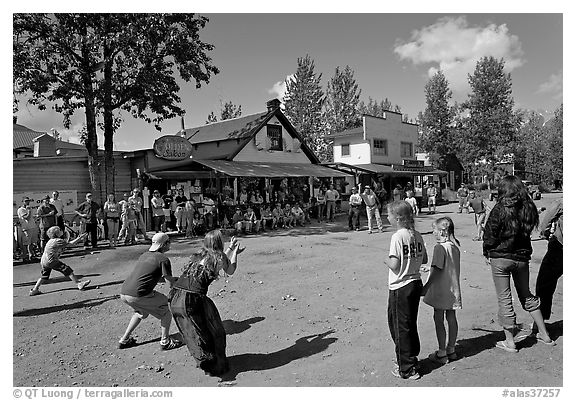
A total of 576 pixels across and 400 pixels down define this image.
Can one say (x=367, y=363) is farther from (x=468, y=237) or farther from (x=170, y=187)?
(x=170, y=187)

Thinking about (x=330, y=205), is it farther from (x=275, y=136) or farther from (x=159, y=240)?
(x=159, y=240)

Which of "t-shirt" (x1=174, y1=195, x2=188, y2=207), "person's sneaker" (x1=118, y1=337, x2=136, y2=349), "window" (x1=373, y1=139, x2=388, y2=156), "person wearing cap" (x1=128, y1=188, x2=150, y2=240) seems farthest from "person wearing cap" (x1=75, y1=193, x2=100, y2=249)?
"window" (x1=373, y1=139, x2=388, y2=156)

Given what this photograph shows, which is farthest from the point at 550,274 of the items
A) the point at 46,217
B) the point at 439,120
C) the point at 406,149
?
the point at 439,120

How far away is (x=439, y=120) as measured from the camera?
37094 millimetres

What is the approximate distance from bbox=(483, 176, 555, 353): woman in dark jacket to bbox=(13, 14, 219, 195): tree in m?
10.2

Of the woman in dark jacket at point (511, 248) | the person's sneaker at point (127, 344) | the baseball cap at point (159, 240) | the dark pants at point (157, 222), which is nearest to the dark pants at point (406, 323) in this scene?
the woman in dark jacket at point (511, 248)

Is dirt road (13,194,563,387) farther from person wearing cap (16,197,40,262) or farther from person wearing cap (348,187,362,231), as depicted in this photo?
person wearing cap (348,187,362,231)

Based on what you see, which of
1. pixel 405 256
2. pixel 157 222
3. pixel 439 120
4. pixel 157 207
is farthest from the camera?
pixel 439 120

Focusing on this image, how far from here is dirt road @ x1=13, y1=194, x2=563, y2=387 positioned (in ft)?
12.6

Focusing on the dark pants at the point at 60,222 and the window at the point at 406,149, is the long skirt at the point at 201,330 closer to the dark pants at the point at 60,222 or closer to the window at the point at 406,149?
the dark pants at the point at 60,222

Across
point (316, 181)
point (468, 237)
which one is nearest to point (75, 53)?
point (468, 237)

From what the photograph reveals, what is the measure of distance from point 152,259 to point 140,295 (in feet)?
1.45

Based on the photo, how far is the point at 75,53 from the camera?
40.1ft

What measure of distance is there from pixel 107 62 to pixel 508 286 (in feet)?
42.7
